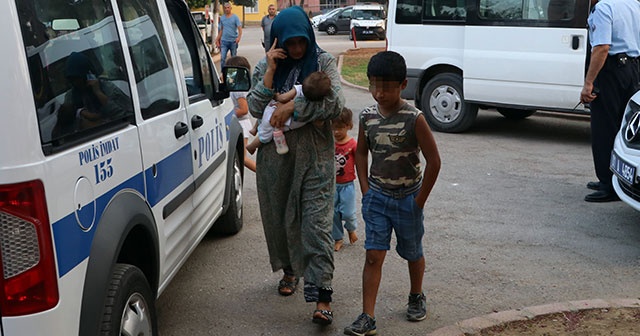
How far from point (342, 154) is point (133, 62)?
216cm

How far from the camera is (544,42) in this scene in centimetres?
902

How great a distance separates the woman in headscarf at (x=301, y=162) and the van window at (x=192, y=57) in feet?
2.11

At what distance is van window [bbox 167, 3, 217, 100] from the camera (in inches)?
181

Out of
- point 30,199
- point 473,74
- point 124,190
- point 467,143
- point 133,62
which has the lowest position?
point 467,143

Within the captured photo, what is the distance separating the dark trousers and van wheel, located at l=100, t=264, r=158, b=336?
476 cm

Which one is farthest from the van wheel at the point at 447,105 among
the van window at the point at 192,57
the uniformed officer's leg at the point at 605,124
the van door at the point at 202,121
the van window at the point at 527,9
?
the van window at the point at 192,57

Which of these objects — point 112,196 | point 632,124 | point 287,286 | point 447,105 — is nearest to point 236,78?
point 287,286

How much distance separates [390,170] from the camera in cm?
388

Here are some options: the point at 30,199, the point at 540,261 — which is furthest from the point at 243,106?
the point at 30,199

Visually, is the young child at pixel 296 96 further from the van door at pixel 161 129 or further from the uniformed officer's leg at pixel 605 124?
the uniformed officer's leg at pixel 605 124

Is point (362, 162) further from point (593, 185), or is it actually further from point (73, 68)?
point (593, 185)

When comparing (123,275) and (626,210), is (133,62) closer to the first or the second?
(123,275)

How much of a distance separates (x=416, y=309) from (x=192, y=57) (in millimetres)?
2162

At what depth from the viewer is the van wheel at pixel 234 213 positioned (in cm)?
571
